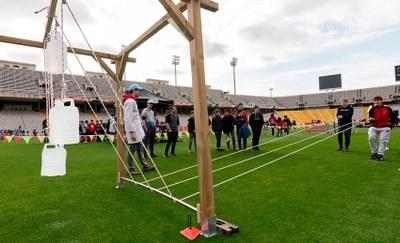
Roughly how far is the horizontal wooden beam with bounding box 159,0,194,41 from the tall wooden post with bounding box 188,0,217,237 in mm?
58

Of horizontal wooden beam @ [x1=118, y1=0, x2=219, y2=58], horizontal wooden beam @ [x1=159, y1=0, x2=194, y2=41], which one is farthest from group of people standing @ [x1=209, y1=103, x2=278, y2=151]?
horizontal wooden beam @ [x1=159, y1=0, x2=194, y2=41]

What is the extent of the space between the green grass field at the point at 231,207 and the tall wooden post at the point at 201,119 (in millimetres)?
218

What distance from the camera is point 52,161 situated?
2.36 metres

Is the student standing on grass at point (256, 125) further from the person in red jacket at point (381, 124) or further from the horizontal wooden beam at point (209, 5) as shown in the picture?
the horizontal wooden beam at point (209, 5)

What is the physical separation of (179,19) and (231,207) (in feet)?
7.46

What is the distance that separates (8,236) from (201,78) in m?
2.49

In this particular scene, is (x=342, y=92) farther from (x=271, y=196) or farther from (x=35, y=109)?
(x=271, y=196)

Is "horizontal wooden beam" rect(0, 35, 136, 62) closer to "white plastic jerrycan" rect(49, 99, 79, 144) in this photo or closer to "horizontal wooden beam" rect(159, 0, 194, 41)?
"white plastic jerrycan" rect(49, 99, 79, 144)

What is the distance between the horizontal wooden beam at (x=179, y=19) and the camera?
7.95 ft

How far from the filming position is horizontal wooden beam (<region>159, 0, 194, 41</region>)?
2.42 m

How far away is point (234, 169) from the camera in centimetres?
566

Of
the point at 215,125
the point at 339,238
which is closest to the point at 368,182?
the point at 339,238

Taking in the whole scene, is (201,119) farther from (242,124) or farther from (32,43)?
(242,124)

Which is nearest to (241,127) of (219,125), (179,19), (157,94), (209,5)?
(219,125)
